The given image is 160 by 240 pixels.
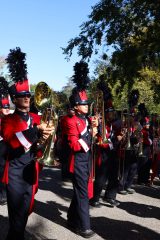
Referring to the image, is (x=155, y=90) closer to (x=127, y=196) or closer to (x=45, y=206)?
(x=127, y=196)

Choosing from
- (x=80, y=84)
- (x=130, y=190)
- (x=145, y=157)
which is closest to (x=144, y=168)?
(x=145, y=157)

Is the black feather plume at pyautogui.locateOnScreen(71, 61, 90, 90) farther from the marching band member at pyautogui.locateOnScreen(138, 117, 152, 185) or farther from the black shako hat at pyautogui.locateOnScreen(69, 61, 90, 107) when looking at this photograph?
the marching band member at pyautogui.locateOnScreen(138, 117, 152, 185)

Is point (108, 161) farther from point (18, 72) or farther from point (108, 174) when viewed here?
point (18, 72)

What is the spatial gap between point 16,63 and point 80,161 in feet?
6.03

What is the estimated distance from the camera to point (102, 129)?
6812 mm

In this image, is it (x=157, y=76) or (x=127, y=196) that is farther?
(x=157, y=76)

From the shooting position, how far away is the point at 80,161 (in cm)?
584

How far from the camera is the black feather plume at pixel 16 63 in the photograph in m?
4.61

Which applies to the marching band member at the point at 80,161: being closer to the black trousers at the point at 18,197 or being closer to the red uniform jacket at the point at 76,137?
the red uniform jacket at the point at 76,137

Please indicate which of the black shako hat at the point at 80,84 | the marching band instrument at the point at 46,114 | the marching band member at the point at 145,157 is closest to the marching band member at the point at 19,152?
the marching band instrument at the point at 46,114

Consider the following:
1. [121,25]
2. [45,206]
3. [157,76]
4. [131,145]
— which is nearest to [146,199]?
[131,145]

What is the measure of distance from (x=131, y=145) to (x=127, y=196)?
1054 mm

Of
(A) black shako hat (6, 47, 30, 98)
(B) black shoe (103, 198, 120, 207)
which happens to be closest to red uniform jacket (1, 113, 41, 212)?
(A) black shako hat (6, 47, 30, 98)

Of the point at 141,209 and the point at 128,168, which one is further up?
the point at 128,168
